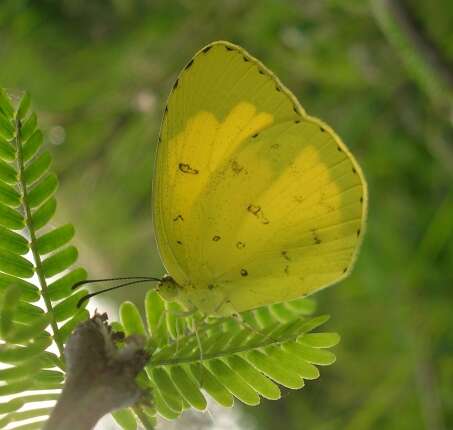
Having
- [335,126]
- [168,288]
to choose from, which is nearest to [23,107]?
[168,288]

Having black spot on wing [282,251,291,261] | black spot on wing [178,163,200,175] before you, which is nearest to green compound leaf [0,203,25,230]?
black spot on wing [178,163,200,175]

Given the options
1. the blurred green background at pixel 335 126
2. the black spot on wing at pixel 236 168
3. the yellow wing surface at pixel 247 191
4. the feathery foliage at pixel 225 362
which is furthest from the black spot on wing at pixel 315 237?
the blurred green background at pixel 335 126

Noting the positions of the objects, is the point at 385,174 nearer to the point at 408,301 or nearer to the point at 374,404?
the point at 408,301

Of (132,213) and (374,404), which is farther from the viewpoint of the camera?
(132,213)

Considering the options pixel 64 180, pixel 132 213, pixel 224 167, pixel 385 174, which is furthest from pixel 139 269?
pixel 224 167

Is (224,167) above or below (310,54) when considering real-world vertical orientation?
below

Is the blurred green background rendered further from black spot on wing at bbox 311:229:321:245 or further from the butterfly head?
the butterfly head

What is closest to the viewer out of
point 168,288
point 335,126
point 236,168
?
point 168,288

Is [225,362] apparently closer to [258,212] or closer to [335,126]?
[258,212]
